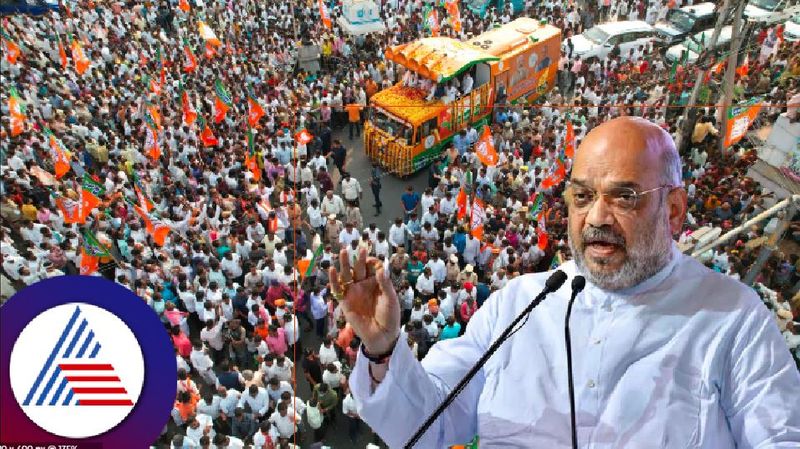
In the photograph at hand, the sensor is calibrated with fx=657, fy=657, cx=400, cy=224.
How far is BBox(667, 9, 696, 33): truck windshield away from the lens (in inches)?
746

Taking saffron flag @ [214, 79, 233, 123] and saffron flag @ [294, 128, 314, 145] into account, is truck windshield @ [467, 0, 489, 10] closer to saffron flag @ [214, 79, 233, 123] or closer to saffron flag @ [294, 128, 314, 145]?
saffron flag @ [294, 128, 314, 145]

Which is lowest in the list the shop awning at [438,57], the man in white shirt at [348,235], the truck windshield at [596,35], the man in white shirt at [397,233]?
the truck windshield at [596,35]

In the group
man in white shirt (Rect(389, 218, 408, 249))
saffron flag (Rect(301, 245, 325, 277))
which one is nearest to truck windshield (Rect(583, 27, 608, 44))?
man in white shirt (Rect(389, 218, 408, 249))

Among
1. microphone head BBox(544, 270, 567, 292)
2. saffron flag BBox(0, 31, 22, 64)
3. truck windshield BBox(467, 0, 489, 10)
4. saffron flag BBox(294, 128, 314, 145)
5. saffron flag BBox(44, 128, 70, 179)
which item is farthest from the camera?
truck windshield BBox(467, 0, 489, 10)

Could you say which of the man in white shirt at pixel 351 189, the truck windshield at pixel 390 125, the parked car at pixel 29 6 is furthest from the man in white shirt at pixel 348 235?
the parked car at pixel 29 6

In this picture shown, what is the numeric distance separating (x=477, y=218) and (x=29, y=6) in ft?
45.4

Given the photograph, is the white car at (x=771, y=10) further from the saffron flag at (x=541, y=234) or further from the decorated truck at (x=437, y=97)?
the saffron flag at (x=541, y=234)

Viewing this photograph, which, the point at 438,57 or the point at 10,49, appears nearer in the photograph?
the point at 438,57

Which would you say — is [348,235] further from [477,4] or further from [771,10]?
[771,10]

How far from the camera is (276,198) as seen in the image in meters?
13.0

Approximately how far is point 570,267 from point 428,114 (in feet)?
38.1

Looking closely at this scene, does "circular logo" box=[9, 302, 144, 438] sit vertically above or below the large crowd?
above

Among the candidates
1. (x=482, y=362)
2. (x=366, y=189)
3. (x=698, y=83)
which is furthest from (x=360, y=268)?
(x=698, y=83)

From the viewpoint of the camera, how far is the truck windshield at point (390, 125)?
46.1 ft
